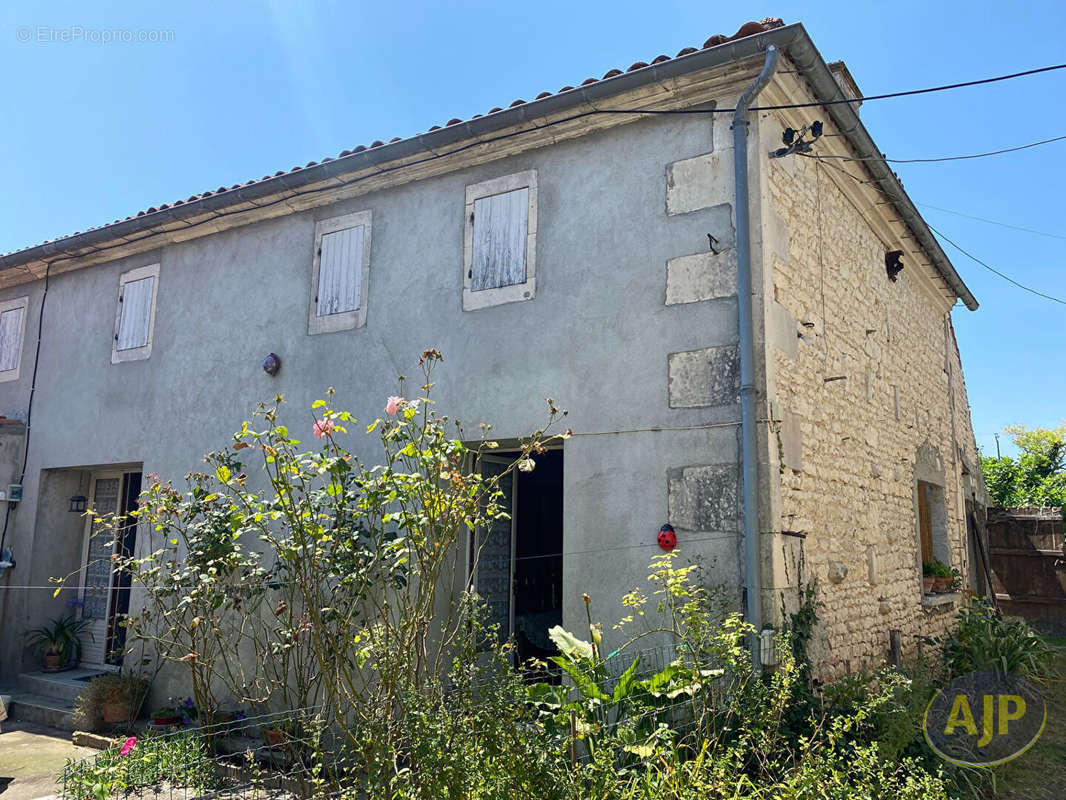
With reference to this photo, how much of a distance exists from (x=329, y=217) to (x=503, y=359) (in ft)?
8.17

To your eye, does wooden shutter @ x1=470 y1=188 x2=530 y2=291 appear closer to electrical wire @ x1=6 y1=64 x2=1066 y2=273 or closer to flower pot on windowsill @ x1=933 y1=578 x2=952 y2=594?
electrical wire @ x1=6 y1=64 x2=1066 y2=273

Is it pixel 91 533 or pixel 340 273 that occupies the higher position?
pixel 340 273

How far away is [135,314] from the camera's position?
8531mm

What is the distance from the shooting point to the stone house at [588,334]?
5.19m

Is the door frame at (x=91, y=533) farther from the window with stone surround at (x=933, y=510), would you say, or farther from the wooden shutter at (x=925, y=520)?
the wooden shutter at (x=925, y=520)

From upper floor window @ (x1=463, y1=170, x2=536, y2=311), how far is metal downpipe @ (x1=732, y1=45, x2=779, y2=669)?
1.60 metres

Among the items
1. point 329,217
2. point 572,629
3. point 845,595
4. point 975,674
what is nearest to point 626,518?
point 572,629

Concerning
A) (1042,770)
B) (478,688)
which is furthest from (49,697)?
(1042,770)

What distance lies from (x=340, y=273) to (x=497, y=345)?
1927 millimetres

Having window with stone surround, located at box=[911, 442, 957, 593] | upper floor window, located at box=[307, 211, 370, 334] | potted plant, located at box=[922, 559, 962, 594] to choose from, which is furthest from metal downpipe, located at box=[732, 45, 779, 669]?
window with stone surround, located at box=[911, 442, 957, 593]

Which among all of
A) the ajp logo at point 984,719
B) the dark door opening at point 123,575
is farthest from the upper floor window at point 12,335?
the ajp logo at point 984,719

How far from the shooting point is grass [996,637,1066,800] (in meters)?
5.22

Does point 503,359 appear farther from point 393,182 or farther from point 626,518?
point 393,182

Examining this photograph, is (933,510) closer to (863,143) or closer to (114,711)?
(863,143)
